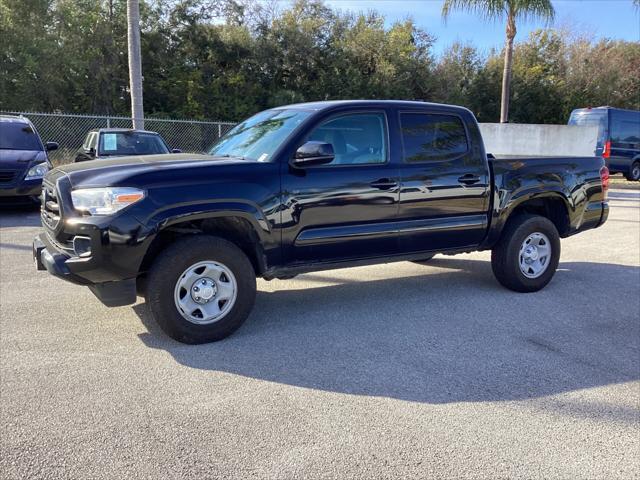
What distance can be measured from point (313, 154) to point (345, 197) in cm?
54

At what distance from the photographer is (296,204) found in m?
4.33

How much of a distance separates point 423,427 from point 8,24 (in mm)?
22183

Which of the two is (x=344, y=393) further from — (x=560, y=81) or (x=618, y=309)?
(x=560, y=81)

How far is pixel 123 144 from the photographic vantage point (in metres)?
11.2

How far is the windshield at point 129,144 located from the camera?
11.0m

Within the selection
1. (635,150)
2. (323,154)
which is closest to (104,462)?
(323,154)

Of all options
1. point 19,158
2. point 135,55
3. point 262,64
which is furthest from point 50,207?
point 262,64

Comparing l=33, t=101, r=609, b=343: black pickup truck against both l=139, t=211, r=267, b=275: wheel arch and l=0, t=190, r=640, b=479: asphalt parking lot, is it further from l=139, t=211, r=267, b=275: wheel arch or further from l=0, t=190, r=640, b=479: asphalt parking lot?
l=0, t=190, r=640, b=479: asphalt parking lot

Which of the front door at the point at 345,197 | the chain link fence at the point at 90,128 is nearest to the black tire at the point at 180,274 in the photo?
the front door at the point at 345,197

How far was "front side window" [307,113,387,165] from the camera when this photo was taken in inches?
183

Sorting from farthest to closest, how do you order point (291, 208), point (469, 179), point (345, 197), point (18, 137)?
point (18, 137)
point (469, 179)
point (345, 197)
point (291, 208)

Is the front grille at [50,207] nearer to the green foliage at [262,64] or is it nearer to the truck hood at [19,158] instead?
the truck hood at [19,158]

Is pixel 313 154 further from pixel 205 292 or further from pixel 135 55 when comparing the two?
pixel 135 55

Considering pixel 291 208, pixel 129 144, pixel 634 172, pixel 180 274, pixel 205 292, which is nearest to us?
pixel 180 274
